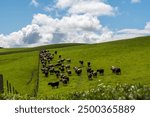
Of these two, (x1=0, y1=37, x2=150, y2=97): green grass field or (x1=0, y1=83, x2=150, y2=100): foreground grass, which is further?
(x1=0, y1=37, x2=150, y2=97): green grass field

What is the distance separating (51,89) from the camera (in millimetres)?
58625

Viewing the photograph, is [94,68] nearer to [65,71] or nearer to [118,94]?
[65,71]

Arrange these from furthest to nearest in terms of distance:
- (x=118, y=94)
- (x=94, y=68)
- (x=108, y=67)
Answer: (x=94, y=68), (x=108, y=67), (x=118, y=94)

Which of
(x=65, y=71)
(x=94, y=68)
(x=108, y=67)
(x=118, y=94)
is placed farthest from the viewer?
(x=94, y=68)

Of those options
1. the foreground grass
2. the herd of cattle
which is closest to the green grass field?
the herd of cattle

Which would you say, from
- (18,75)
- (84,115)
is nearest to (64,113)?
(84,115)

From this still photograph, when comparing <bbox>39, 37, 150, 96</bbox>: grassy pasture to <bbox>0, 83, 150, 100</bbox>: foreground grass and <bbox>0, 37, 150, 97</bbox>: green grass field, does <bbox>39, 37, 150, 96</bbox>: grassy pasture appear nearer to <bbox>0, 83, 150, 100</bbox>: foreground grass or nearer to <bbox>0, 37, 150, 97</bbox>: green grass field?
<bbox>0, 37, 150, 97</bbox>: green grass field

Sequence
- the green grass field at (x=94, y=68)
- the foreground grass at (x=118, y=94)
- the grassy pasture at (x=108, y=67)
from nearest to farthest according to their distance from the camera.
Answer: the foreground grass at (x=118, y=94) → the grassy pasture at (x=108, y=67) → the green grass field at (x=94, y=68)

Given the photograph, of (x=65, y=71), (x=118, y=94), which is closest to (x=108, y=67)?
(x=65, y=71)

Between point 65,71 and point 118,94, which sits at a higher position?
point 118,94

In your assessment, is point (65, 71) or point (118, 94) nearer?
point (118, 94)

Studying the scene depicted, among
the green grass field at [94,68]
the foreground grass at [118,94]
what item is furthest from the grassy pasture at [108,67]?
the foreground grass at [118,94]

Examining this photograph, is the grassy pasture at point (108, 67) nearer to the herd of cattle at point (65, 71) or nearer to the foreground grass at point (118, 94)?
the herd of cattle at point (65, 71)

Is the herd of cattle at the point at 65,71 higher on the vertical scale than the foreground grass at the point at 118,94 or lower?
lower
